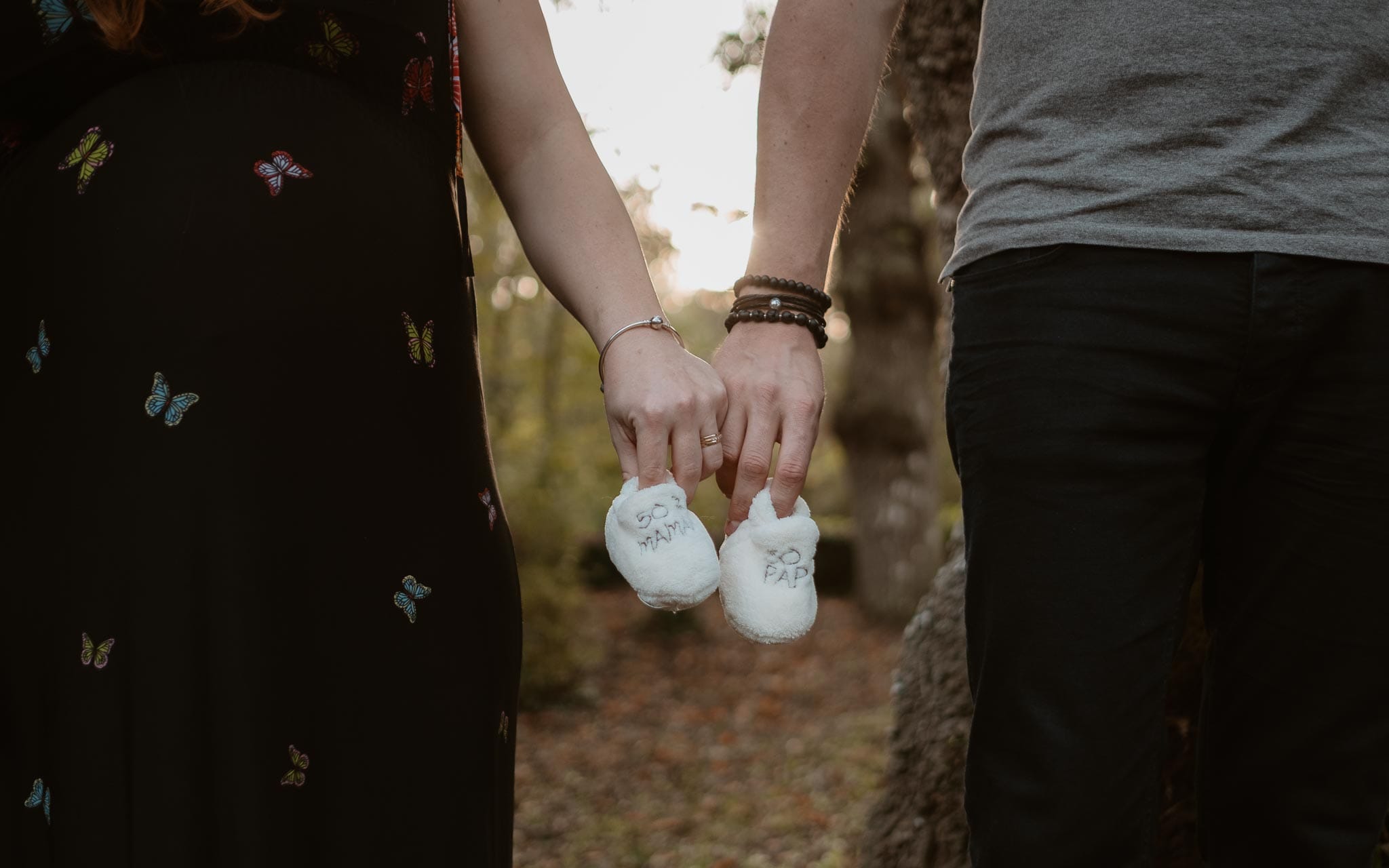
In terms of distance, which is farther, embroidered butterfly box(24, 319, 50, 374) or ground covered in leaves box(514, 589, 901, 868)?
ground covered in leaves box(514, 589, 901, 868)

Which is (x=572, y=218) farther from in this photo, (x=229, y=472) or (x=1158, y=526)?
(x=1158, y=526)

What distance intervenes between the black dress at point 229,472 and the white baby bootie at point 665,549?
0.19 metres

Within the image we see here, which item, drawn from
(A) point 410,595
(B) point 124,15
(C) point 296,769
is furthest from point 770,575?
(B) point 124,15

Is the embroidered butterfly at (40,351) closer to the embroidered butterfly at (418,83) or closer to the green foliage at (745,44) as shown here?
the embroidered butterfly at (418,83)

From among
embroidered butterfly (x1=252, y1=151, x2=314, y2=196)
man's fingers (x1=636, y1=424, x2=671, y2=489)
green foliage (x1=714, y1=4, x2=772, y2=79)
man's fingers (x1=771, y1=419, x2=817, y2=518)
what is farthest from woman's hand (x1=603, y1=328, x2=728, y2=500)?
green foliage (x1=714, y1=4, x2=772, y2=79)

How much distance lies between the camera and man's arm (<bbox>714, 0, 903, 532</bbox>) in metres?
A: 1.55

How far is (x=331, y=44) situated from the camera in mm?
1214

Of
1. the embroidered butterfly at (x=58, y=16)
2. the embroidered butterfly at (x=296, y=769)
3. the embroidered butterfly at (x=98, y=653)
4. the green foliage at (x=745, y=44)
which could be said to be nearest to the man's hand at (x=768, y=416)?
the embroidered butterfly at (x=296, y=769)

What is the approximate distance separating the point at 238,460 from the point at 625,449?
1.53 ft

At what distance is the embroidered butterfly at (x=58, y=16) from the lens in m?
1.14

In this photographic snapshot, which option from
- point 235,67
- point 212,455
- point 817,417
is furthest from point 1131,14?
point 212,455

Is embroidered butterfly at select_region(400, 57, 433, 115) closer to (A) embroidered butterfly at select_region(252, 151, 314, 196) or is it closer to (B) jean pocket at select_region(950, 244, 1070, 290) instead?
(A) embroidered butterfly at select_region(252, 151, 314, 196)

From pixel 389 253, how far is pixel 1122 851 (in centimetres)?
117

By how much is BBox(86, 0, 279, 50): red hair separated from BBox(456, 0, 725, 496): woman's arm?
32cm
